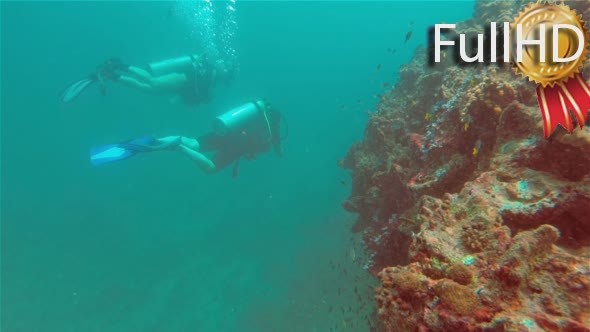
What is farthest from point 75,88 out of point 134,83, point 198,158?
point 198,158

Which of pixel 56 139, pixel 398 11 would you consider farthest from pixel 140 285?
pixel 398 11

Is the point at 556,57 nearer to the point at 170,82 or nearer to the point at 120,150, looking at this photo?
the point at 120,150

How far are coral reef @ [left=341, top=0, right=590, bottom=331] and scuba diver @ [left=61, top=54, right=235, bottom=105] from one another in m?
9.91

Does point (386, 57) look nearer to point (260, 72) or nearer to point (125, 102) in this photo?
point (260, 72)

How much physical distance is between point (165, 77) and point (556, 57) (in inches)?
494

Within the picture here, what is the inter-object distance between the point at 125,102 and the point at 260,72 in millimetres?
26301

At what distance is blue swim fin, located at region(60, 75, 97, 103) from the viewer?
41.6 feet

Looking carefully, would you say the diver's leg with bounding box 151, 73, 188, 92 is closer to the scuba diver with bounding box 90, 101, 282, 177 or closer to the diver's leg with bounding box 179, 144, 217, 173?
the scuba diver with bounding box 90, 101, 282, 177

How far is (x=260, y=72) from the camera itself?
6838 centimetres

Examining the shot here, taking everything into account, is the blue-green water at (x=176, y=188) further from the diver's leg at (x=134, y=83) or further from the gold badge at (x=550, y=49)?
the gold badge at (x=550, y=49)

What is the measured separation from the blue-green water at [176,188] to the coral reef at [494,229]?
19.2 feet

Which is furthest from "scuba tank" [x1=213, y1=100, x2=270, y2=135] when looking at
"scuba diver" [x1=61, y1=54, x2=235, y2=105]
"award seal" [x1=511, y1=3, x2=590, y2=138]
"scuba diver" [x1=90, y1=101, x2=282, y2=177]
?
"award seal" [x1=511, y1=3, x2=590, y2=138]

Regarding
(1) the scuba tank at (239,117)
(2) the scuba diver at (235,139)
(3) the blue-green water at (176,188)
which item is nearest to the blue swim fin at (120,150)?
(2) the scuba diver at (235,139)

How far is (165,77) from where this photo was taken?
12844mm
